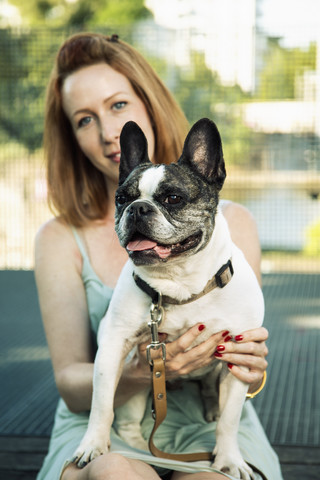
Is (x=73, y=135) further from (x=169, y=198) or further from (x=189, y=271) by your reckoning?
(x=189, y=271)

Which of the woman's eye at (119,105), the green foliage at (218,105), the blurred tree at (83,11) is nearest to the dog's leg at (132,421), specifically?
the woman's eye at (119,105)

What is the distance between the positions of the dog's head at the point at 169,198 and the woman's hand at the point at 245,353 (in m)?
0.27

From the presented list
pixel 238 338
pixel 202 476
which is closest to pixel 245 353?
pixel 238 338

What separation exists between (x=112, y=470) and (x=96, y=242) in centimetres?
84

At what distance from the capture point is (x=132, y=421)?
177 centimetres

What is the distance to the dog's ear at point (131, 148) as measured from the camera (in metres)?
1.65

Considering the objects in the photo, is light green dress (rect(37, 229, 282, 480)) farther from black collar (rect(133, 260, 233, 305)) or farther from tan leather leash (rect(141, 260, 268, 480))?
black collar (rect(133, 260, 233, 305))

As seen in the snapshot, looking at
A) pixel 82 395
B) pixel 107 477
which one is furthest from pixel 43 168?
pixel 107 477

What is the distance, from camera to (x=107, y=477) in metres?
1.41

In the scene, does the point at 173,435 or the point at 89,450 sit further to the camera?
the point at 173,435

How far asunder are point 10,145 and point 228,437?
5603 millimetres

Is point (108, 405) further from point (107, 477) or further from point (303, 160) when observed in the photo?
point (303, 160)

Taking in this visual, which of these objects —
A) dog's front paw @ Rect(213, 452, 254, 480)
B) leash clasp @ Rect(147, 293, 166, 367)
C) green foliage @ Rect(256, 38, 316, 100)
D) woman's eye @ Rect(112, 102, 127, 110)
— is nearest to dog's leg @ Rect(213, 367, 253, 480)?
dog's front paw @ Rect(213, 452, 254, 480)

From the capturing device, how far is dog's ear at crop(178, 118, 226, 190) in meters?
1.59
